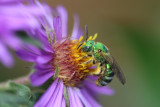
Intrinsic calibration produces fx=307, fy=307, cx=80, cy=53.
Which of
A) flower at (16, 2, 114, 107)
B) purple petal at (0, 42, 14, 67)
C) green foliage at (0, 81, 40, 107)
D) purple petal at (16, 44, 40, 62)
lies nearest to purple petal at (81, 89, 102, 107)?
flower at (16, 2, 114, 107)

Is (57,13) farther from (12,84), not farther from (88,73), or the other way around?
(12,84)

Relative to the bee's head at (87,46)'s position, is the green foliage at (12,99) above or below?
below

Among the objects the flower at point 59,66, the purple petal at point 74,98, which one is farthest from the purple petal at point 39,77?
the purple petal at point 74,98

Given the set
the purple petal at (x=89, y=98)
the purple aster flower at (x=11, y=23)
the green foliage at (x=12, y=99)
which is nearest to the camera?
the purple aster flower at (x=11, y=23)

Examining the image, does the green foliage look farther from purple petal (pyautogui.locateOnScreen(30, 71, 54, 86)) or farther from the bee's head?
the bee's head

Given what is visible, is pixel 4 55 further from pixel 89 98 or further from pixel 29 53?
pixel 89 98

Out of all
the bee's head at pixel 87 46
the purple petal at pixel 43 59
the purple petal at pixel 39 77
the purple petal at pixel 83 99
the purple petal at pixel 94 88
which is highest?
the bee's head at pixel 87 46

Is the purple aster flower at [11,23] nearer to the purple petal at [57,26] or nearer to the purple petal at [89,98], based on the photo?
the purple petal at [57,26]

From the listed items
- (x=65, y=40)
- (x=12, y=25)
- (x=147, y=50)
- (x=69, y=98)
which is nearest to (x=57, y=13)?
(x=65, y=40)
